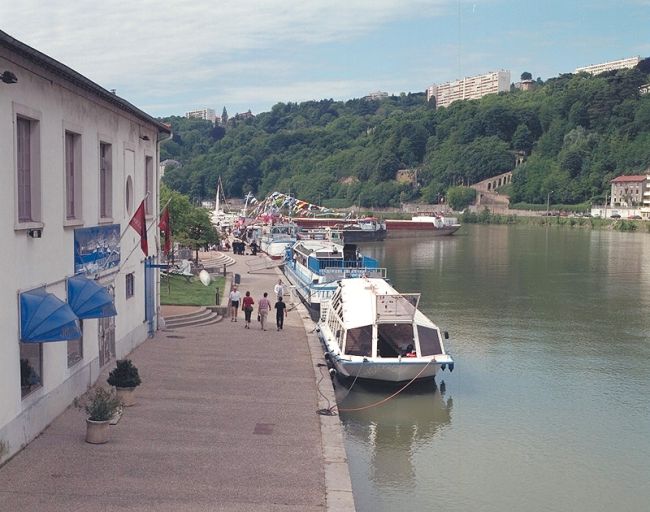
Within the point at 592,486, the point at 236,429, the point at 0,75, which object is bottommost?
the point at 592,486

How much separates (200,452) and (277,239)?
59734 millimetres

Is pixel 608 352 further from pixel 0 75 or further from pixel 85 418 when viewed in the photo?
pixel 0 75

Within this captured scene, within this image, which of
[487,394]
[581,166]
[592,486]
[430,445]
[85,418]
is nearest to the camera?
[85,418]

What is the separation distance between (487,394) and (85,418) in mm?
12970

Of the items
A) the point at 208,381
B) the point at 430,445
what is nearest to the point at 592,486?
the point at 430,445

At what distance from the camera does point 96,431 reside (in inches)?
570

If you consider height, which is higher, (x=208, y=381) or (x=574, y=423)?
(x=208, y=381)

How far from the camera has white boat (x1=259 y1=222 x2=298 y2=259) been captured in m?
70.1

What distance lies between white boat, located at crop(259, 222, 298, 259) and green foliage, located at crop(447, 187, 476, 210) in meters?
110

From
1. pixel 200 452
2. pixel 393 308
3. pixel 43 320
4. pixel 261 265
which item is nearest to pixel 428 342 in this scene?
pixel 393 308

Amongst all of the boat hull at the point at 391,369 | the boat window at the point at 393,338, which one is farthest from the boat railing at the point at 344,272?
the boat hull at the point at 391,369

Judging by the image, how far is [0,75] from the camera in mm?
12562

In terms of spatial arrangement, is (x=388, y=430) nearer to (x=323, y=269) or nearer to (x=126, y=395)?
(x=126, y=395)

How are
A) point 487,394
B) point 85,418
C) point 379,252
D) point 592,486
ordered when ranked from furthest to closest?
1. point 379,252
2. point 487,394
3. point 592,486
4. point 85,418
